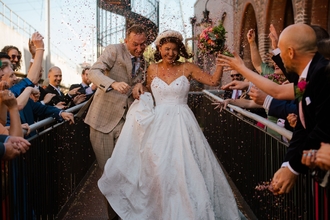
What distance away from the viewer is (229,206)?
18.9ft

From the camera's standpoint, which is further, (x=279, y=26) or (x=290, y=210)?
(x=279, y=26)

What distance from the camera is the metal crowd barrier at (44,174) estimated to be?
13.3 ft

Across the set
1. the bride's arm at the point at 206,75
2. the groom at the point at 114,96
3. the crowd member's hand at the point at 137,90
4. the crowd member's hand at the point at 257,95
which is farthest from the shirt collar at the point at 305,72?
the groom at the point at 114,96

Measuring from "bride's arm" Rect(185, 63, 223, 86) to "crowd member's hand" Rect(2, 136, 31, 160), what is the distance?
2.97 m

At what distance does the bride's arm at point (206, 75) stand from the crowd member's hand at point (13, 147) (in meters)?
2.97

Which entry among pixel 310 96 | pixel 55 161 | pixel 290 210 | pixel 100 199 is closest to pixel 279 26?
pixel 100 199

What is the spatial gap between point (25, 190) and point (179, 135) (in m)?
1.96

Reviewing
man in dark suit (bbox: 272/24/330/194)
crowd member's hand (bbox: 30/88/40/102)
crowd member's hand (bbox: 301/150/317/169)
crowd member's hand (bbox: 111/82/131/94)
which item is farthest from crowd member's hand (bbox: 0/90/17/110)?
crowd member's hand (bbox: 301/150/317/169)

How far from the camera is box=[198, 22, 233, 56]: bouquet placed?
215 inches

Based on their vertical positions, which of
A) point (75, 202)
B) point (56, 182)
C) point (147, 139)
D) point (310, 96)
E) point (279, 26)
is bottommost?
point (75, 202)

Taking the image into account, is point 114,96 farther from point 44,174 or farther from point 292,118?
point 292,118

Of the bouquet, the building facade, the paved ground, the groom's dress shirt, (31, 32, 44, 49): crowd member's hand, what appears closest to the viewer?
the groom's dress shirt

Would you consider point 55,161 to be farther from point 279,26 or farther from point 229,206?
point 279,26

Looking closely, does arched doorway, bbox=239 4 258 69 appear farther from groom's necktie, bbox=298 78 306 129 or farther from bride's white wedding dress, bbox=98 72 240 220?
groom's necktie, bbox=298 78 306 129
